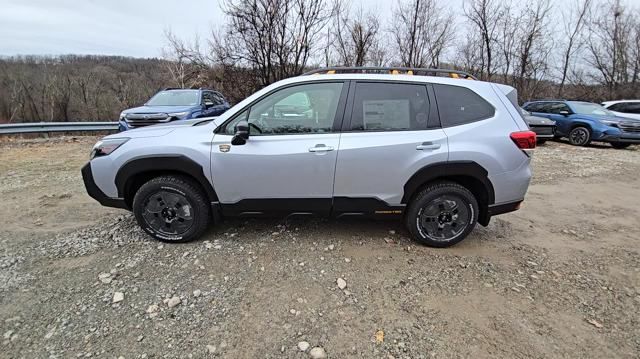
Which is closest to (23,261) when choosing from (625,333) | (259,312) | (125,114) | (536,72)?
(259,312)

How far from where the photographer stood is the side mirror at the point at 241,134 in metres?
3.14

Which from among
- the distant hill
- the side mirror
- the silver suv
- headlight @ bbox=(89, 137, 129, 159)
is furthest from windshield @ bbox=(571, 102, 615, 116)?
the distant hill

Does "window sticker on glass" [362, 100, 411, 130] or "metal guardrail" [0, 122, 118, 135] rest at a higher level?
"window sticker on glass" [362, 100, 411, 130]

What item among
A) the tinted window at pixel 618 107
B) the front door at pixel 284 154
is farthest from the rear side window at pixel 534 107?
the front door at pixel 284 154

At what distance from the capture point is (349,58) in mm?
19016

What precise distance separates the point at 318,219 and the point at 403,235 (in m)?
1.04

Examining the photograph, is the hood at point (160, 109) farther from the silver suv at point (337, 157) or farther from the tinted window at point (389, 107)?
the tinted window at point (389, 107)

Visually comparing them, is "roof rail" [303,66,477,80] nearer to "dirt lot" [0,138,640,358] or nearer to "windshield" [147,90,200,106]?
"dirt lot" [0,138,640,358]

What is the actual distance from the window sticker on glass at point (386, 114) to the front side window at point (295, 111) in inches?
12.7

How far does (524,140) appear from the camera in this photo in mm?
3320

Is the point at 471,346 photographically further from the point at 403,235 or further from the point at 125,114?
the point at 125,114

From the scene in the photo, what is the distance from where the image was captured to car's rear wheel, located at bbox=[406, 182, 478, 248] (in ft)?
11.3

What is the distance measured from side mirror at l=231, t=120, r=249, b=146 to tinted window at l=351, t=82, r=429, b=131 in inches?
39.9

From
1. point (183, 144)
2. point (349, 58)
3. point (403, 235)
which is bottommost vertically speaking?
point (403, 235)
